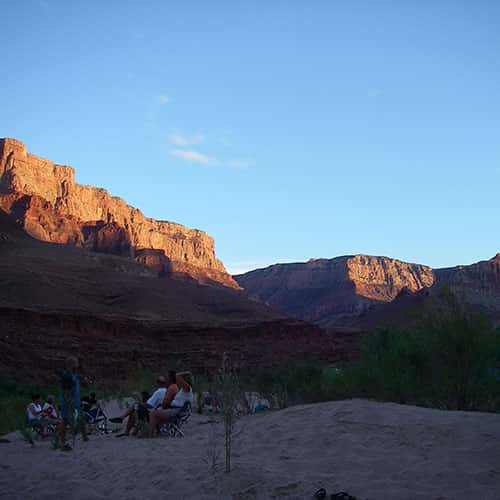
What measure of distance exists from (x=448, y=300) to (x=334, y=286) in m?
130

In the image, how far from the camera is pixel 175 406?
9.13 meters

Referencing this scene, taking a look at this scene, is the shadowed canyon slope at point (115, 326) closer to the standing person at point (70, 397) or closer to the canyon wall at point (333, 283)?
the standing person at point (70, 397)

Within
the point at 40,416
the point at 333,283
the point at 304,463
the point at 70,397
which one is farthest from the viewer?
the point at 333,283

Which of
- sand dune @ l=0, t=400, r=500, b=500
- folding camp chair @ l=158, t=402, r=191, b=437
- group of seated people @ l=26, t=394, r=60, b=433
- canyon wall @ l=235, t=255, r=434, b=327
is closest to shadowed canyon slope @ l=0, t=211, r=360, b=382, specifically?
group of seated people @ l=26, t=394, r=60, b=433

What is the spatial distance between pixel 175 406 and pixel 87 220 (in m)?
122

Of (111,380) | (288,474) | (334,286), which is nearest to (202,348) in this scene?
(111,380)

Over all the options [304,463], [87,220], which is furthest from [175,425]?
[87,220]

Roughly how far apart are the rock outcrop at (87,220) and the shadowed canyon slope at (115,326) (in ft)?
88.4

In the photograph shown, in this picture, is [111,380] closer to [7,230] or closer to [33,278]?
[33,278]

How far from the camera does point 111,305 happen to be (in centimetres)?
5553

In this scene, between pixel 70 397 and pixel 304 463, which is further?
pixel 70 397

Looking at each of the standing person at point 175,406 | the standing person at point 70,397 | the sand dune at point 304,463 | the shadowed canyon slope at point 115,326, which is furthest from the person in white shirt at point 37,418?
the shadowed canyon slope at point 115,326

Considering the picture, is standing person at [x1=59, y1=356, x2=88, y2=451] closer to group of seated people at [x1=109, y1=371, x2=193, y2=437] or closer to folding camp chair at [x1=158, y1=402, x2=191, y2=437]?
group of seated people at [x1=109, y1=371, x2=193, y2=437]

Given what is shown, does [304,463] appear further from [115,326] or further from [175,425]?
[115,326]
